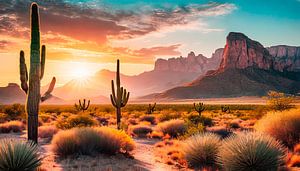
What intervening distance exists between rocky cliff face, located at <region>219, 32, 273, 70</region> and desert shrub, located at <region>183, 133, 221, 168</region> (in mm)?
154087

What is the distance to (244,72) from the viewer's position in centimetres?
15138

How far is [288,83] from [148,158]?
153 m

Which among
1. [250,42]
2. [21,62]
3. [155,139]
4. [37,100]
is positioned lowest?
[155,139]

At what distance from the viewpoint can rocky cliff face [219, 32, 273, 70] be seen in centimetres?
16238

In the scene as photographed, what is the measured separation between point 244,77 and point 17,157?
14571cm

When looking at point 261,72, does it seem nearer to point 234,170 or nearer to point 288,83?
point 288,83

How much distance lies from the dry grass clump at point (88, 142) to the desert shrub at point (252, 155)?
5050 mm

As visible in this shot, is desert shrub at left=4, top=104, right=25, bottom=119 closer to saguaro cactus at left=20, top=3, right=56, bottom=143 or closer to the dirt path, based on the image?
the dirt path

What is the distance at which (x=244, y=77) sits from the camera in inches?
5782

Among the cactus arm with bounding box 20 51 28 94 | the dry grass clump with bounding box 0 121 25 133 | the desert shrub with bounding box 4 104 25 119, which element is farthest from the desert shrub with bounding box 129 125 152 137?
the desert shrub with bounding box 4 104 25 119

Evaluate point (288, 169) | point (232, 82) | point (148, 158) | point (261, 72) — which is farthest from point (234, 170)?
point (261, 72)

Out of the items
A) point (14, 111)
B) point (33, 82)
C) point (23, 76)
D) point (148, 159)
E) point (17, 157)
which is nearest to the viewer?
point (17, 157)

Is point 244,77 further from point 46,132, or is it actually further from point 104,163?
point 104,163

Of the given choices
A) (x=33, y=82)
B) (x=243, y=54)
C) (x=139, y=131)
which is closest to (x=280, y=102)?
(x=139, y=131)
